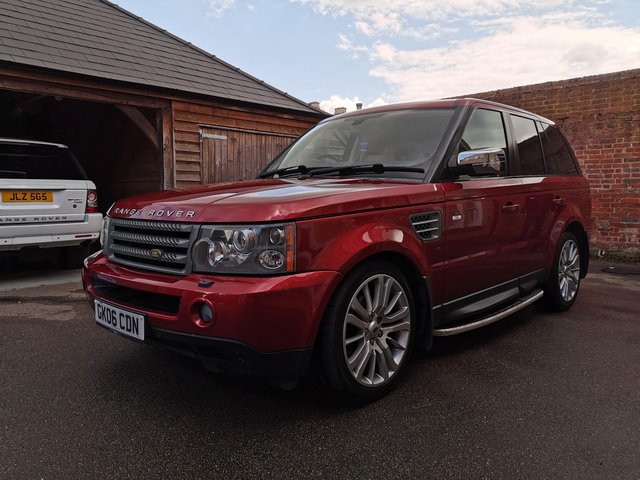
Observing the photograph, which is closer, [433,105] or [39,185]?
[433,105]

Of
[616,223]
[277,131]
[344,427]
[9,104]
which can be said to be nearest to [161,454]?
[344,427]

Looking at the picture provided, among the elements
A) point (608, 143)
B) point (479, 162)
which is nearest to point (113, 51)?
point (479, 162)

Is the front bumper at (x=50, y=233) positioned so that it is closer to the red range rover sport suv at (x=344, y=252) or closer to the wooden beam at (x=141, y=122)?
the wooden beam at (x=141, y=122)

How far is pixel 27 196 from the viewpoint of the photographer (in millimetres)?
5195

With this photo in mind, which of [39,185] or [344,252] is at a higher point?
[39,185]

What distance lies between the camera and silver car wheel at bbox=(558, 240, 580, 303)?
14.1 feet

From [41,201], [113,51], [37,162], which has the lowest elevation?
[41,201]

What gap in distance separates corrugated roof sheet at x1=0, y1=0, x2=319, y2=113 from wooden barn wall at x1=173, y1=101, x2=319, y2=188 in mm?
317

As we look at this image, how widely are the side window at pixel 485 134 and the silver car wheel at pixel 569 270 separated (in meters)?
1.32

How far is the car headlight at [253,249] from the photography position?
2.06 meters

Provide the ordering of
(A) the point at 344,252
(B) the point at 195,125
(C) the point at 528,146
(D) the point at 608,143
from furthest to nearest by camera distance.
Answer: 1. (B) the point at 195,125
2. (D) the point at 608,143
3. (C) the point at 528,146
4. (A) the point at 344,252

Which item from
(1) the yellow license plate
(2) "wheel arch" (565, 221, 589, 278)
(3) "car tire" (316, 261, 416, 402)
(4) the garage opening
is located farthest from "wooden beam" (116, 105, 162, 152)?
(3) "car tire" (316, 261, 416, 402)

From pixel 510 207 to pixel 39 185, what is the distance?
195 inches

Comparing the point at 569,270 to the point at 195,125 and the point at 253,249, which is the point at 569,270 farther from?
the point at 195,125
